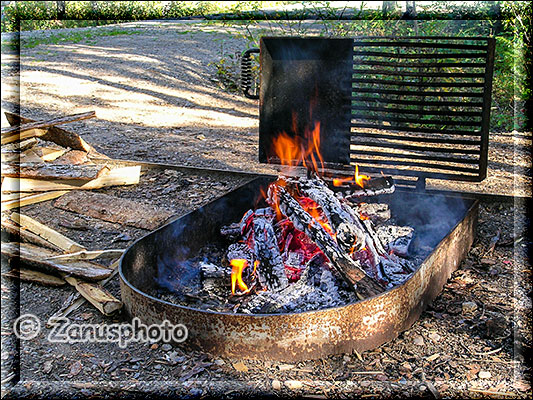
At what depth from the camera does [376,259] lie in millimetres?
3578

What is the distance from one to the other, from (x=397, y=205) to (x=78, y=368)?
280 centimetres

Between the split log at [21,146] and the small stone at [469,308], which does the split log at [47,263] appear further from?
the small stone at [469,308]

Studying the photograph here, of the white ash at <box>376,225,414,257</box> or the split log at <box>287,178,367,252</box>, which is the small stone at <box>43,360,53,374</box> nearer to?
the split log at <box>287,178,367,252</box>

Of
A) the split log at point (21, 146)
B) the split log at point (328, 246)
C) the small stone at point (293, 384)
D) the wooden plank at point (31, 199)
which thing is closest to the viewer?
the small stone at point (293, 384)

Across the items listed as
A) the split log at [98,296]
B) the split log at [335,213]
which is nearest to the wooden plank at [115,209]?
the split log at [98,296]

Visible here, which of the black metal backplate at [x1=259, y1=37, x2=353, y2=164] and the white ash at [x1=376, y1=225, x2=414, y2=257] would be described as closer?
the white ash at [x1=376, y1=225, x2=414, y2=257]

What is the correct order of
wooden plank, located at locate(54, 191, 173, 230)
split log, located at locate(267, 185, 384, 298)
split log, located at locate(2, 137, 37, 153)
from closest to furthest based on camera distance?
split log, located at locate(267, 185, 384, 298), wooden plank, located at locate(54, 191, 173, 230), split log, located at locate(2, 137, 37, 153)

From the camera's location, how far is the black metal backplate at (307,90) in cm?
458

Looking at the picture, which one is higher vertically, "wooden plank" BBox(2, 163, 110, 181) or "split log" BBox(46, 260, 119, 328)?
"wooden plank" BBox(2, 163, 110, 181)

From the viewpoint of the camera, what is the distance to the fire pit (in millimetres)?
2920

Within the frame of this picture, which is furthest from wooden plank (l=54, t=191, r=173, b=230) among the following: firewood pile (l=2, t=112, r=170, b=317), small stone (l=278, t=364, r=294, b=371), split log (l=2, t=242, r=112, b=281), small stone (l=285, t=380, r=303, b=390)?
small stone (l=285, t=380, r=303, b=390)

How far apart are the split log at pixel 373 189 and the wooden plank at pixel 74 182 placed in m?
2.31

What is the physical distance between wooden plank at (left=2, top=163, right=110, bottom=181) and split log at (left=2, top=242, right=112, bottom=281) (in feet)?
3.73

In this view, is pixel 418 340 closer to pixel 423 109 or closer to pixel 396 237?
pixel 396 237
